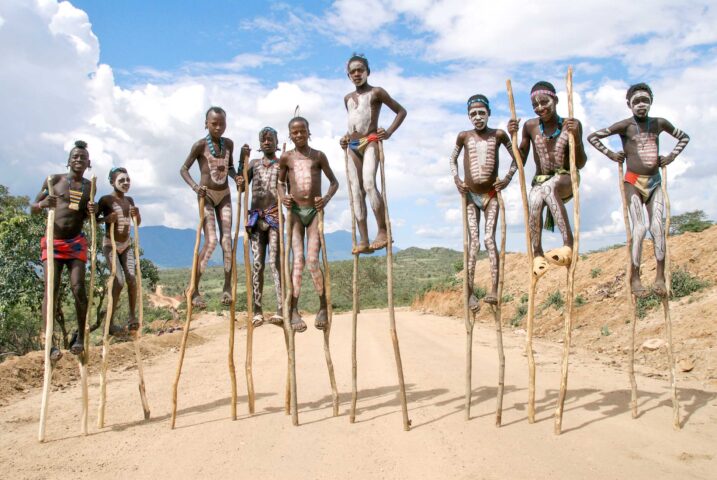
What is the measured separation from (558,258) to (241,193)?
4.25 m

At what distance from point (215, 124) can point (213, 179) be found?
78 cm

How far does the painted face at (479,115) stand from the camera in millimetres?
6953

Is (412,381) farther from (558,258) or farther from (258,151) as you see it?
(258,151)

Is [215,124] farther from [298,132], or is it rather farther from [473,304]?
[473,304]

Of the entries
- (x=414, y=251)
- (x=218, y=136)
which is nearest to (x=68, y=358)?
(x=218, y=136)

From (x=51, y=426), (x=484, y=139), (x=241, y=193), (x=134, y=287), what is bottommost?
(x=51, y=426)

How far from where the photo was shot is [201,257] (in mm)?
7430

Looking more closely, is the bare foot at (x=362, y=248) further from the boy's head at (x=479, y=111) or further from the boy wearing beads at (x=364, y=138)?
the boy's head at (x=479, y=111)

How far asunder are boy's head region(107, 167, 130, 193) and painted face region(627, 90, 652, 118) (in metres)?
7.03

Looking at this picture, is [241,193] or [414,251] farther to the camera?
[414,251]

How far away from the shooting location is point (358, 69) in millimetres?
6984

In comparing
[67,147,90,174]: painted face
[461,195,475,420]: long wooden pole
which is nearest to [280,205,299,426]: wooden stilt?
[461,195,475,420]: long wooden pole

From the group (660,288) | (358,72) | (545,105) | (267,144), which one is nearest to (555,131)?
A: (545,105)

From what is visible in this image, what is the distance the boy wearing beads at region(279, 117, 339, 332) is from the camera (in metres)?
7.19
